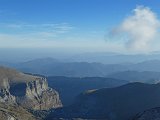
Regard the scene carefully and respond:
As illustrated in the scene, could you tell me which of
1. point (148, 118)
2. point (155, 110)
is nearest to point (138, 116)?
point (148, 118)

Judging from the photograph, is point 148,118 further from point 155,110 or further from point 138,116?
point 155,110

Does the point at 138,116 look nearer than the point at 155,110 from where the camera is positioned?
Yes

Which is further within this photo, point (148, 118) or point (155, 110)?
point (155, 110)
